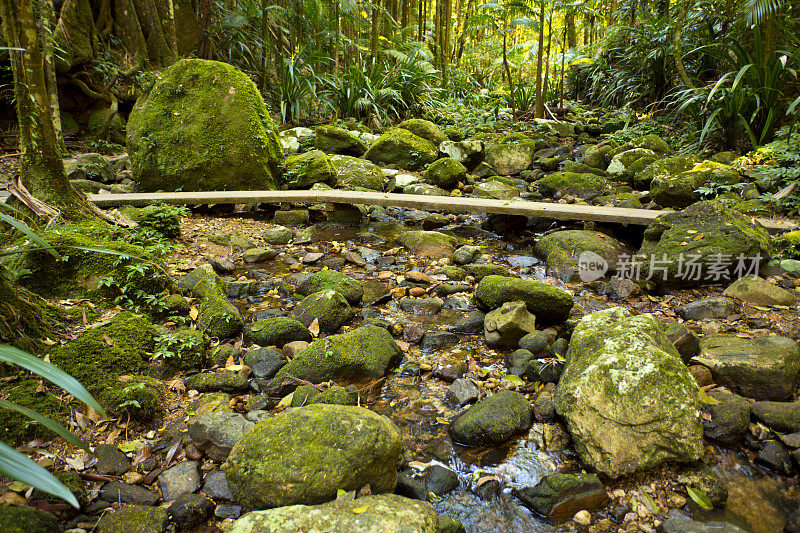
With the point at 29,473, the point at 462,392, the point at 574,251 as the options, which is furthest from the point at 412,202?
the point at 29,473

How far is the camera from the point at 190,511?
5.78ft

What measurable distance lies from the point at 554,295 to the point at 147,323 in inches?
104

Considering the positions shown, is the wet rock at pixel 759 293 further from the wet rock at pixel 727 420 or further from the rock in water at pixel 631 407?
the rock in water at pixel 631 407

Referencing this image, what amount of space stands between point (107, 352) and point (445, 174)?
5.33m

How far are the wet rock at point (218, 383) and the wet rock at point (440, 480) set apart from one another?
1144 millimetres

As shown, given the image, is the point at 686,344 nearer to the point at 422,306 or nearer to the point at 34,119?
the point at 422,306

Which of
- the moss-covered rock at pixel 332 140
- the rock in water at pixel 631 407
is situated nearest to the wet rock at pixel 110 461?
the rock in water at pixel 631 407

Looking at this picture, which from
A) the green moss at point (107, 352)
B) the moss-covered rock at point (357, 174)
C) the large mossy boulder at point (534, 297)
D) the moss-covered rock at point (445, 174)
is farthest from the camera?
the moss-covered rock at point (445, 174)

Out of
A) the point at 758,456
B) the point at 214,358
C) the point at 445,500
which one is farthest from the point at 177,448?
the point at 758,456

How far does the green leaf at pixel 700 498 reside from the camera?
191 cm

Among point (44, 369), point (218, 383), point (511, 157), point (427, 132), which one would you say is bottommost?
point (218, 383)

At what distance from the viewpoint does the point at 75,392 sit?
1.12m

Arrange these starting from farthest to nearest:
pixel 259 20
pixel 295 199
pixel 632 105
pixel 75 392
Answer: pixel 632 105 → pixel 259 20 → pixel 295 199 → pixel 75 392

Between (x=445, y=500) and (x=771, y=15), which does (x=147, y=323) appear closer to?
(x=445, y=500)
